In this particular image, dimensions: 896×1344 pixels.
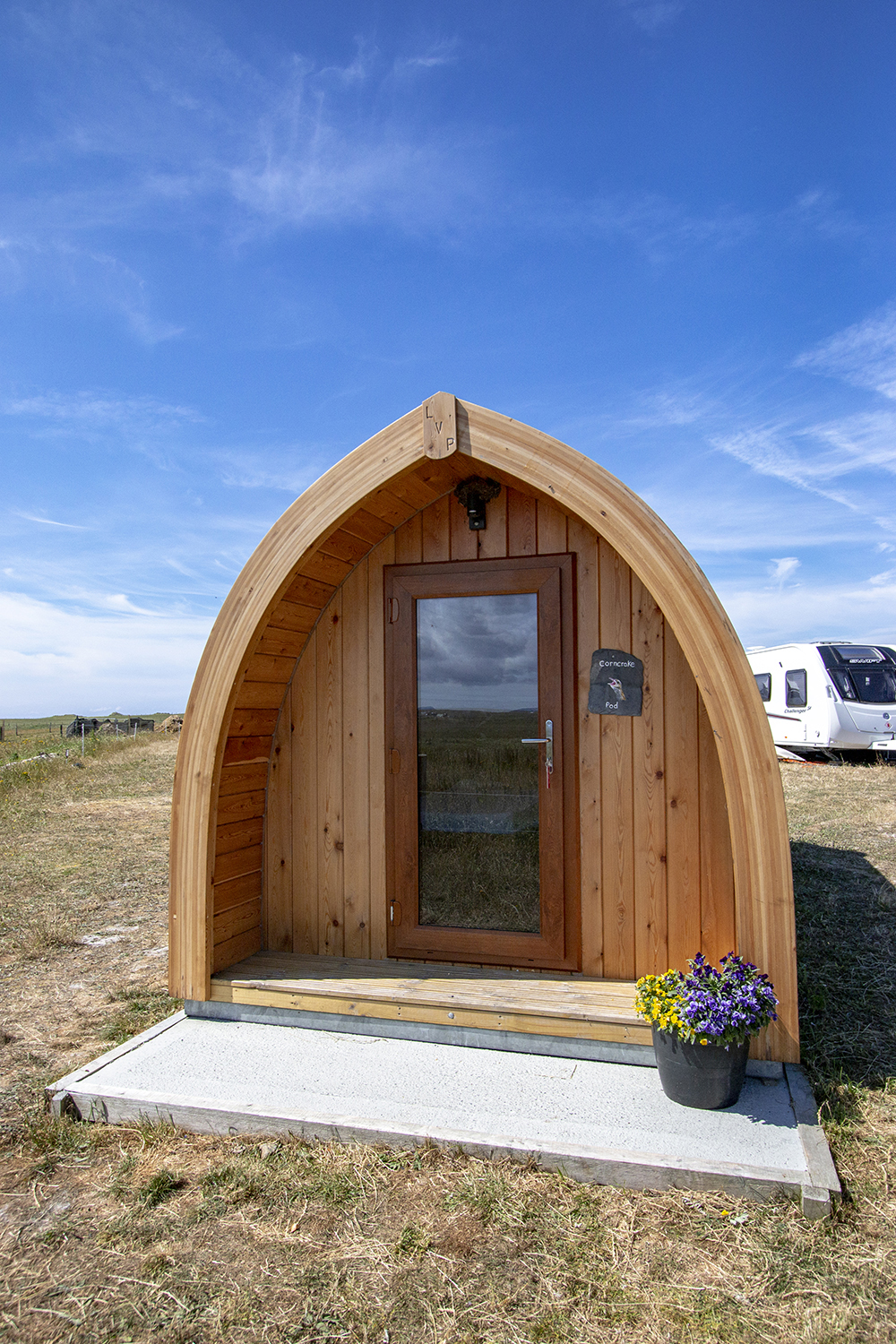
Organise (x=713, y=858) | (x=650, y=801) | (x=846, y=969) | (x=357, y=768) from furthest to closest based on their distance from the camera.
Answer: (x=846, y=969)
(x=357, y=768)
(x=650, y=801)
(x=713, y=858)

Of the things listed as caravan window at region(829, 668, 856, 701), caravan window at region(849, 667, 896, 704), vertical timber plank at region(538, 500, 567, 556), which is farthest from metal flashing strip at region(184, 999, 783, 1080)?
caravan window at region(849, 667, 896, 704)

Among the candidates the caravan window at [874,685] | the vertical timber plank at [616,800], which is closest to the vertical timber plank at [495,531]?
the vertical timber plank at [616,800]

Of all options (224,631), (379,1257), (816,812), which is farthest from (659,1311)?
(816,812)

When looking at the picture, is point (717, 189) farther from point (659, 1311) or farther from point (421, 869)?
point (659, 1311)

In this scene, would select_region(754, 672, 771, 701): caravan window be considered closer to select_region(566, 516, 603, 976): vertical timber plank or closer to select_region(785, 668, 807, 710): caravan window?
select_region(785, 668, 807, 710): caravan window

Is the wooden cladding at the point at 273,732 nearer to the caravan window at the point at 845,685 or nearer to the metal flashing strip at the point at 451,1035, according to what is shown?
the metal flashing strip at the point at 451,1035

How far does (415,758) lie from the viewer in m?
3.78

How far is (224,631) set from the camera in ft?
11.1

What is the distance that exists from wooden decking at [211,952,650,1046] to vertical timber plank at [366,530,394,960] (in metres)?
0.24

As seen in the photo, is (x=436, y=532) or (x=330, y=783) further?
(x=330, y=783)

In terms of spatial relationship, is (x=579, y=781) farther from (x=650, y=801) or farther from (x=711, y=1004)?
(x=711, y=1004)

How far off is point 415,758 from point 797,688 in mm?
11039

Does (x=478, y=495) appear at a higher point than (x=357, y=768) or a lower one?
higher

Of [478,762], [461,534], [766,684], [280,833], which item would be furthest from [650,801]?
[766,684]
